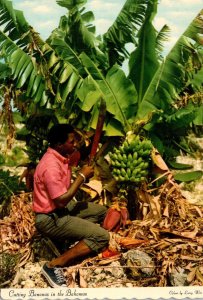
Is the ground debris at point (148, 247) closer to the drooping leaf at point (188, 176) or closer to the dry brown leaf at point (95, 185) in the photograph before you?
the dry brown leaf at point (95, 185)

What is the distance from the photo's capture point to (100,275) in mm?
4246

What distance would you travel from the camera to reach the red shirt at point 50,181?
4020mm

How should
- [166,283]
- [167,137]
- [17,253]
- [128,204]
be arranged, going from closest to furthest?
1. [166,283]
2. [17,253]
3. [128,204]
4. [167,137]

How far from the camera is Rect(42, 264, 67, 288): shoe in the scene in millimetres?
4098

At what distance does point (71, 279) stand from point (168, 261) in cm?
70

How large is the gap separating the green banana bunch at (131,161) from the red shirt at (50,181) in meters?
0.74

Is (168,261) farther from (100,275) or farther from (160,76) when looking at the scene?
(160,76)

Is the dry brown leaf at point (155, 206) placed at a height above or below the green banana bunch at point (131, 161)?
below

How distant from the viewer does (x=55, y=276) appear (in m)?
4.13

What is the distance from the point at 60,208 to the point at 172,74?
5.25 feet

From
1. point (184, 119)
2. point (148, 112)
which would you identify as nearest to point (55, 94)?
point (148, 112)

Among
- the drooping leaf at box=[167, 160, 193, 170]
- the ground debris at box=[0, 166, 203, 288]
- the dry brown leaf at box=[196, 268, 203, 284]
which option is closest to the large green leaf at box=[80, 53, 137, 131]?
the ground debris at box=[0, 166, 203, 288]

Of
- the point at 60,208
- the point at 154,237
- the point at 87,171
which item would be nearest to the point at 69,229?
the point at 60,208

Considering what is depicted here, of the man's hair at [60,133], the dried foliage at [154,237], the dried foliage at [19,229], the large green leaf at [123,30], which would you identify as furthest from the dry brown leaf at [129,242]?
the large green leaf at [123,30]
